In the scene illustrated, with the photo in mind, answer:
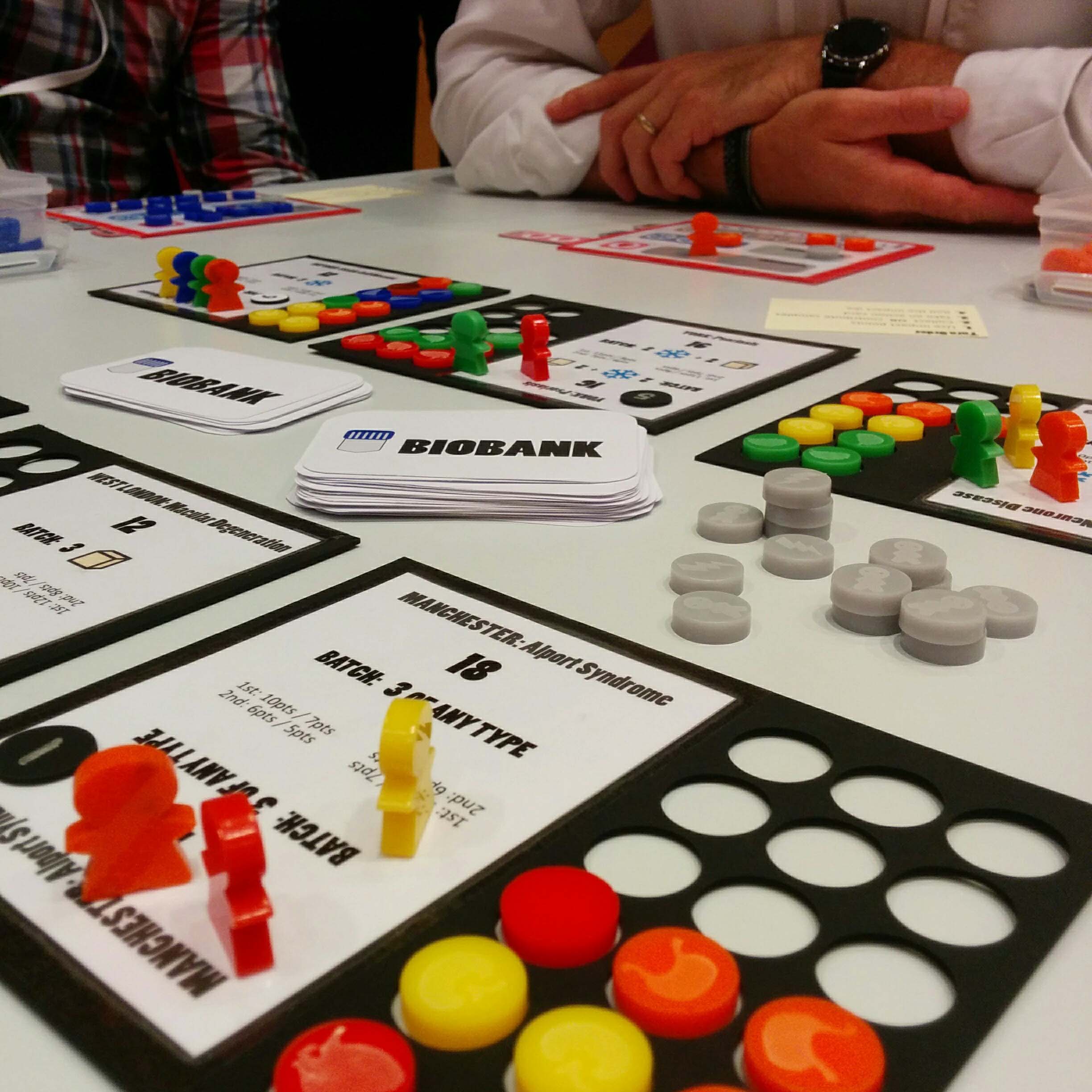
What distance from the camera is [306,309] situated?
94 cm

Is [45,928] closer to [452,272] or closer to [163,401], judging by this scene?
[163,401]

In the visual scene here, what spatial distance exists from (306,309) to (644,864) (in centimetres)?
71

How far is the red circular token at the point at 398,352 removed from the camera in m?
0.82

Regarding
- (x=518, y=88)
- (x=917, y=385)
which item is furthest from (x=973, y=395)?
(x=518, y=88)

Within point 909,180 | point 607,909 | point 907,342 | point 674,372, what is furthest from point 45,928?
point 909,180

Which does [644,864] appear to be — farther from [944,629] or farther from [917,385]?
[917,385]

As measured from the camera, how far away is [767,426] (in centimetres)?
68

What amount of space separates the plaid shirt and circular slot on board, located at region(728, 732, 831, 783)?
1.71 meters

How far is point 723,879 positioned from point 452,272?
2.90 feet

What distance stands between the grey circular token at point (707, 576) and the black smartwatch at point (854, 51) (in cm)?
112

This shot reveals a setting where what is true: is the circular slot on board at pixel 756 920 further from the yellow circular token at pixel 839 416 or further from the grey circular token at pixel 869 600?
the yellow circular token at pixel 839 416

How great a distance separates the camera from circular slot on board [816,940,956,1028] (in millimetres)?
279

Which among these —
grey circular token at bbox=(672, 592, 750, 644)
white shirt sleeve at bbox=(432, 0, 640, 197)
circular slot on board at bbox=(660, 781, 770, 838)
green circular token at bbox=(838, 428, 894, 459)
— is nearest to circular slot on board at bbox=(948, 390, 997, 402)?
green circular token at bbox=(838, 428, 894, 459)

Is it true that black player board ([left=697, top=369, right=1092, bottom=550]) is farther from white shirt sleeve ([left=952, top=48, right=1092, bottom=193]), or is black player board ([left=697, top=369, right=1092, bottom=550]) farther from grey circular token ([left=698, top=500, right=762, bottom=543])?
white shirt sleeve ([left=952, top=48, right=1092, bottom=193])
